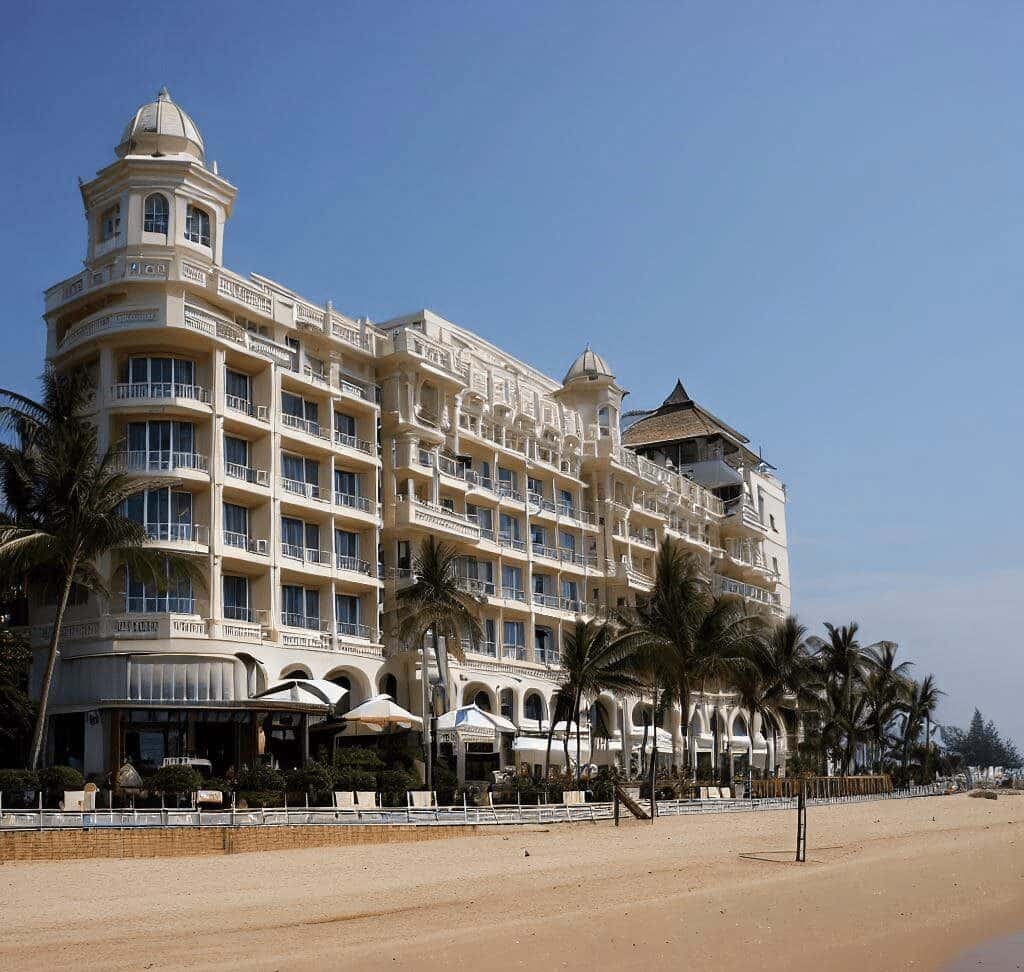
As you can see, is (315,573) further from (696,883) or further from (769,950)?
(769,950)

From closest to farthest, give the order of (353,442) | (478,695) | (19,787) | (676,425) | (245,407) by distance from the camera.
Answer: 1. (19,787)
2. (245,407)
3. (353,442)
4. (478,695)
5. (676,425)

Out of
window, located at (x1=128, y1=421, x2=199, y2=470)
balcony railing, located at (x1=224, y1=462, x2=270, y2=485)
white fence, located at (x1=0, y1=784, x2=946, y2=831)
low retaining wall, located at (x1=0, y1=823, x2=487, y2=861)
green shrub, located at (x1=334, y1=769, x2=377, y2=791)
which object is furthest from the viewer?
balcony railing, located at (x1=224, y1=462, x2=270, y2=485)

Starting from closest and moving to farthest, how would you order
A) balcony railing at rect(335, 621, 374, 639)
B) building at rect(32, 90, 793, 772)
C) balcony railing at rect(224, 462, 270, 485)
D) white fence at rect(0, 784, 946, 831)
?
white fence at rect(0, 784, 946, 831)
building at rect(32, 90, 793, 772)
balcony railing at rect(224, 462, 270, 485)
balcony railing at rect(335, 621, 374, 639)

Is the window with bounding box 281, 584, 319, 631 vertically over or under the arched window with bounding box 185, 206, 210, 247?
under

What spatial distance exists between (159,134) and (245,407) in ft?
34.1

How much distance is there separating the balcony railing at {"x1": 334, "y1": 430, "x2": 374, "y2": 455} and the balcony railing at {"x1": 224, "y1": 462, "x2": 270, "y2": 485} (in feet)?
14.0

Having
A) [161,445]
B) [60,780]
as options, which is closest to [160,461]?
[161,445]

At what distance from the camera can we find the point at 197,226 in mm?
46031

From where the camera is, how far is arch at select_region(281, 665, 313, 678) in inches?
1720

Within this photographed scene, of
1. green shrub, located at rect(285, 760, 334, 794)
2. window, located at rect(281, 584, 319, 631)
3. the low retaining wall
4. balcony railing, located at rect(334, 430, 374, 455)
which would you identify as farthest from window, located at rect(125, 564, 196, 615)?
the low retaining wall

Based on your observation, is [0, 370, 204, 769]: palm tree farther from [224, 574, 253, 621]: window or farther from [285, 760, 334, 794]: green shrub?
[285, 760, 334, 794]: green shrub

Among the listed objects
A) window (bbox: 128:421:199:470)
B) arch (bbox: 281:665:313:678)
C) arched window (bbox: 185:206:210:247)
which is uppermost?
arched window (bbox: 185:206:210:247)

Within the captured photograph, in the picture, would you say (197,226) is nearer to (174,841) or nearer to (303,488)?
(303,488)

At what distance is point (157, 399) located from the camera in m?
42.2
